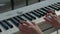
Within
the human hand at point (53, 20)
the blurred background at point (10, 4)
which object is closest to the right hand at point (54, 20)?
the human hand at point (53, 20)

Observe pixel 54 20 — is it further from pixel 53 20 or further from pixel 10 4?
pixel 10 4

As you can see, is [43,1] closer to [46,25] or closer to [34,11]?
[34,11]

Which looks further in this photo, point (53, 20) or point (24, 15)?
point (24, 15)

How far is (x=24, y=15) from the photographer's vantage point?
1.03m

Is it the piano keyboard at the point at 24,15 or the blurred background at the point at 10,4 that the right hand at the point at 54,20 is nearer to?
the piano keyboard at the point at 24,15

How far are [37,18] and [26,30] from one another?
251 mm

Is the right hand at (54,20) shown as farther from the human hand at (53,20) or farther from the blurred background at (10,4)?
the blurred background at (10,4)

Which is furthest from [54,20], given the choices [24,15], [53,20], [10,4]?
[10,4]

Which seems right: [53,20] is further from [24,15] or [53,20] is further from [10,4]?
[10,4]

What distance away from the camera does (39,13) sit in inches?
41.1

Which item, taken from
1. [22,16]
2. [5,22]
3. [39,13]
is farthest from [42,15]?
[5,22]

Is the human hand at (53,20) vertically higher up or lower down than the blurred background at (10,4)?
lower down

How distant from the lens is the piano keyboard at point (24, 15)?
881 mm

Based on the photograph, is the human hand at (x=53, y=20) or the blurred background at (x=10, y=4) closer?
the human hand at (x=53, y=20)
